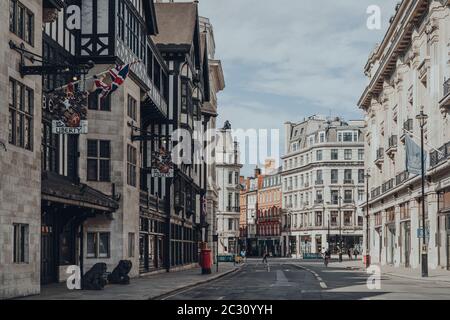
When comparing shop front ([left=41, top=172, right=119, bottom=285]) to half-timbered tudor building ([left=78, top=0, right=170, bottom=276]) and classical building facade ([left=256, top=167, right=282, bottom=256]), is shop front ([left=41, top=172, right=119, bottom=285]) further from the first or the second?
Result: classical building facade ([left=256, top=167, right=282, bottom=256])

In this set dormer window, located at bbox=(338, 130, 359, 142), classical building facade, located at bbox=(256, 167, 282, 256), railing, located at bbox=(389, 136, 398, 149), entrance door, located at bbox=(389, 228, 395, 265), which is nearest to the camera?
railing, located at bbox=(389, 136, 398, 149)

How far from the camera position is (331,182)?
14300cm

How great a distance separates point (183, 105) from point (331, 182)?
86253mm

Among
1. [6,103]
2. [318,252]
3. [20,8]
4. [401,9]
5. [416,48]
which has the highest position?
[401,9]

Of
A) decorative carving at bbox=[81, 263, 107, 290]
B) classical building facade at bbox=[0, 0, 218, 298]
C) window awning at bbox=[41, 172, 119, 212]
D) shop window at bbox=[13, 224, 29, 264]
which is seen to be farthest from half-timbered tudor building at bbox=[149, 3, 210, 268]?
shop window at bbox=[13, 224, 29, 264]

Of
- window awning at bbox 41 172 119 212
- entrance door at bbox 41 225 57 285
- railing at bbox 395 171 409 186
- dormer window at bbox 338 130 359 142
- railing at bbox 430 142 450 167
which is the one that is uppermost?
dormer window at bbox 338 130 359 142

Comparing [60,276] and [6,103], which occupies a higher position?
[6,103]

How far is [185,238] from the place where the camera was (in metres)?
66.2

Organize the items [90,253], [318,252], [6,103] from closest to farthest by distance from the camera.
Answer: [6,103], [90,253], [318,252]

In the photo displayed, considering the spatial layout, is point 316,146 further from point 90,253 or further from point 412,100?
point 90,253

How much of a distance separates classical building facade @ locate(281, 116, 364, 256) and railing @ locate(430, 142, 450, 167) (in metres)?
80.5

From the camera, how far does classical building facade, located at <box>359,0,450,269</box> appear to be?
2144 inches
